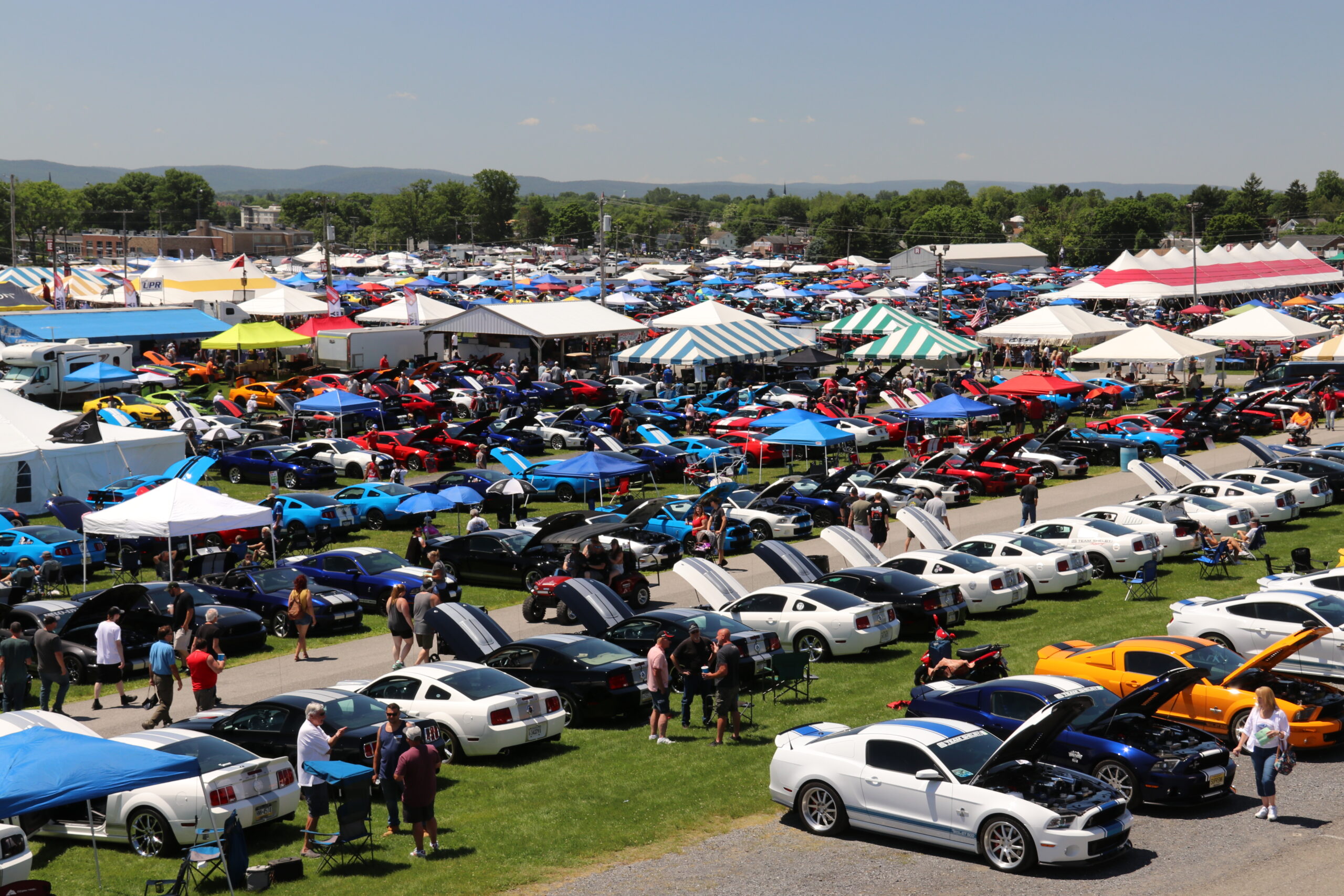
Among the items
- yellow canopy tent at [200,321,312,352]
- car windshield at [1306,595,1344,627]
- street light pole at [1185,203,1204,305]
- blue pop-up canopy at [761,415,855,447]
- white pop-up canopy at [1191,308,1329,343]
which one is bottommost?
car windshield at [1306,595,1344,627]

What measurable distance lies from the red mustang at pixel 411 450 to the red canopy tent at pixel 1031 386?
19355 millimetres

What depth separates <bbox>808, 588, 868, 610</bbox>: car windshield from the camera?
19.4 m

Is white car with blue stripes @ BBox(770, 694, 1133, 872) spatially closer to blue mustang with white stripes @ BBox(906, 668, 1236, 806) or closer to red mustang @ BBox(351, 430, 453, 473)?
blue mustang with white stripes @ BBox(906, 668, 1236, 806)

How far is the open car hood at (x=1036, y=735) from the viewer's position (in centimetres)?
1158

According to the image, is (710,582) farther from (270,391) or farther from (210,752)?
(270,391)

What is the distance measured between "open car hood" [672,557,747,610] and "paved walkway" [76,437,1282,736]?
2476 mm

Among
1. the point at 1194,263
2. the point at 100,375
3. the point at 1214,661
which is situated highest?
the point at 1194,263

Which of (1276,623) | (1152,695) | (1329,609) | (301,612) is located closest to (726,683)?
(1152,695)

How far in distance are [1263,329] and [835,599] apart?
43.9 meters

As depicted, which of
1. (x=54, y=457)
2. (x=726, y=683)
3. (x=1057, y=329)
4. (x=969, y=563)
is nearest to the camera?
(x=726, y=683)

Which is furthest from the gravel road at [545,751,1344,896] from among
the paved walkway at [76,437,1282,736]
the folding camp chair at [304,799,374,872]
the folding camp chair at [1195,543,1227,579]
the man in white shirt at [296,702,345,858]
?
the folding camp chair at [1195,543,1227,579]

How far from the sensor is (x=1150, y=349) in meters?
48.7

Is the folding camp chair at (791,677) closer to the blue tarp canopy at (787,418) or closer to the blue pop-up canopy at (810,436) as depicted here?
the blue pop-up canopy at (810,436)

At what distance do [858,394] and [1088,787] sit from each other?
37416 mm
